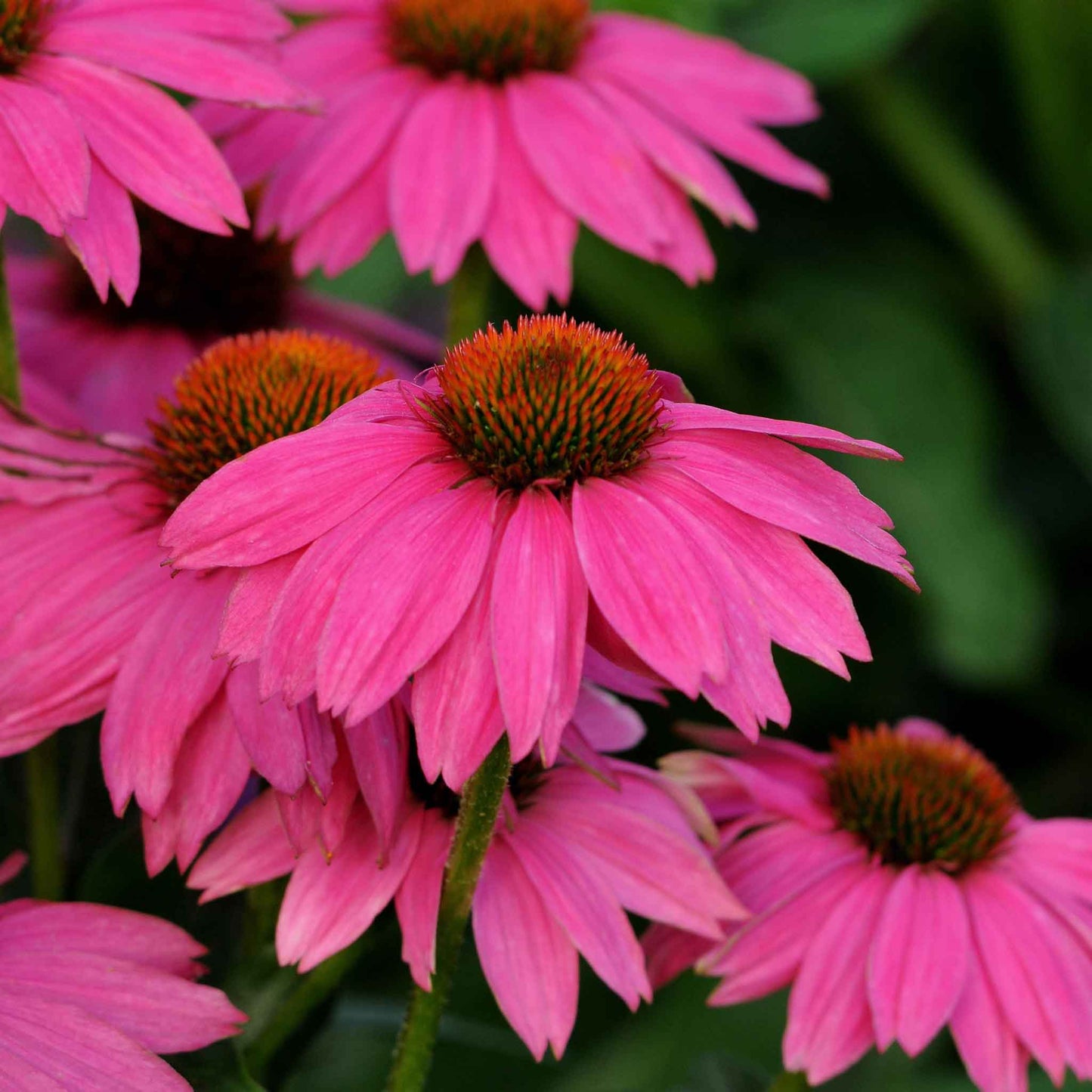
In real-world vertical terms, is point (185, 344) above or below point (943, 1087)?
above

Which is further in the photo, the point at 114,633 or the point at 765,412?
the point at 765,412

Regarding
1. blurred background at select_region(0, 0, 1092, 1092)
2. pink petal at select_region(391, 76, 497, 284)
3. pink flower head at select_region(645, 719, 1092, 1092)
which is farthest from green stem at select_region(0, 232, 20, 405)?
blurred background at select_region(0, 0, 1092, 1092)

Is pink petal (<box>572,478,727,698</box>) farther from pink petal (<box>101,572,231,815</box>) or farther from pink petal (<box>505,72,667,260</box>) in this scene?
pink petal (<box>505,72,667,260</box>)

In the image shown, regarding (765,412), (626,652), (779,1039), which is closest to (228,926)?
(626,652)

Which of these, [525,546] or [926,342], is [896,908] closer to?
[525,546]

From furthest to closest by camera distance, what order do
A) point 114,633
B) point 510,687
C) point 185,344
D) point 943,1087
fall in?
point 943,1087
point 185,344
point 114,633
point 510,687

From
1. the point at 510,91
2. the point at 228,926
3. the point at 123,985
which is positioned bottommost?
the point at 228,926

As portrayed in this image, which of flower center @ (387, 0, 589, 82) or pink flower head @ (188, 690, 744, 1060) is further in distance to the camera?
flower center @ (387, 0, 589, 82)

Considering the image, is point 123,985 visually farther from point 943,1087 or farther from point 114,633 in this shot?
point 943,1087
